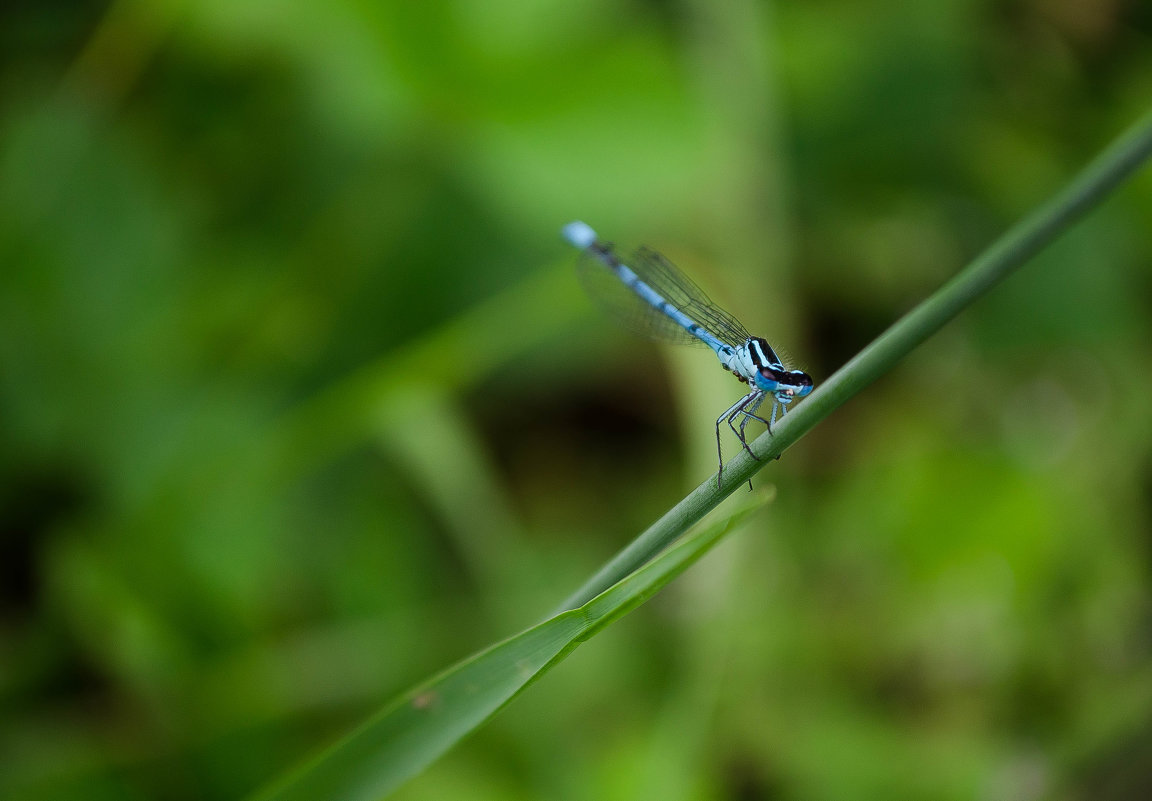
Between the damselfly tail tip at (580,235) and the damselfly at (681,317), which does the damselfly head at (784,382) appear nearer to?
the damselfly at (681,317)

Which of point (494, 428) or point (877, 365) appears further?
point (494, 428)

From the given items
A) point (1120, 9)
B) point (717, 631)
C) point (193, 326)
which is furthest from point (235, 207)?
point (1120, 9)

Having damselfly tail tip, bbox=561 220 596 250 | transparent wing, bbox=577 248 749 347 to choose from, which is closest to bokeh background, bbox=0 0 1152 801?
damselfly tail tip, bbox=561 220 596 250

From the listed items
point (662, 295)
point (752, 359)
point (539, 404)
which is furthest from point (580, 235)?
point (539, 404)

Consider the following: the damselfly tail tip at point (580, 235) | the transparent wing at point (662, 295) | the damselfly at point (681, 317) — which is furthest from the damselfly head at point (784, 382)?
the damselfly tail tip at point (580, 235)

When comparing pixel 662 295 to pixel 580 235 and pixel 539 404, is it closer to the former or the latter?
pixel 580 235

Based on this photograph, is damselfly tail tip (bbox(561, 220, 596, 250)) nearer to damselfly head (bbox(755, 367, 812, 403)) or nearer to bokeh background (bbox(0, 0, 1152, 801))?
A: bokeh background (bbox(0, 0, 1152, 801))

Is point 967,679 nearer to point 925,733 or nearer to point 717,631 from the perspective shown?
point 925,733
